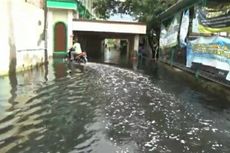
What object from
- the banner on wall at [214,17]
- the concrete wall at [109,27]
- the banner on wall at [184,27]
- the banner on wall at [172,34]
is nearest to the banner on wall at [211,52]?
the banner on wall at [214,17]

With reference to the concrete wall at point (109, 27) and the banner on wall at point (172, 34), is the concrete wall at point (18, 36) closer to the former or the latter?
the concrete wall at point (109, 27)

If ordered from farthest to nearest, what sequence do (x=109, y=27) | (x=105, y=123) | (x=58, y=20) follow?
1. (x=109, y=27)
2. (x=58, y=20)
3. (x=105, y=123)

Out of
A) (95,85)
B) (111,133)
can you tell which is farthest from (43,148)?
(95,85)

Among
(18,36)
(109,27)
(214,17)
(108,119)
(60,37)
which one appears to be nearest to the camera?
(108,119)

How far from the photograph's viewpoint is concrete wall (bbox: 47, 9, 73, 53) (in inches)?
1255

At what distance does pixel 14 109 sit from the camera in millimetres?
10297

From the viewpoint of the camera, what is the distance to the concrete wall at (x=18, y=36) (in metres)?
16.8

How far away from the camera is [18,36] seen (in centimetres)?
1872

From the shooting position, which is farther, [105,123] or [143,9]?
[143,9]

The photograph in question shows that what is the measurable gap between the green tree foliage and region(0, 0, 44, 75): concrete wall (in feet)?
45.6

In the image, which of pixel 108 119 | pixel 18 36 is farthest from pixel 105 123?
pixel 18 36

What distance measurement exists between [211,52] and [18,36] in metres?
9.51

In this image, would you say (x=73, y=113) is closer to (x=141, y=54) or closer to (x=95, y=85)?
(x=95, y=85)

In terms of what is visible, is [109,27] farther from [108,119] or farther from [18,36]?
[108,119]
